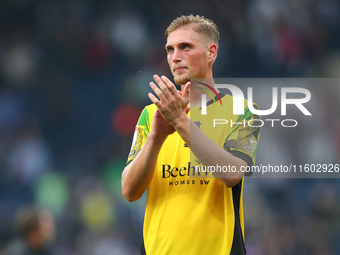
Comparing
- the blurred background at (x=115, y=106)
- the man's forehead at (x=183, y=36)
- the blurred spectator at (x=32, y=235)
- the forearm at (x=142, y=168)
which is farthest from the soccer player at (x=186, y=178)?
the blurred background at (x=115, y=106)

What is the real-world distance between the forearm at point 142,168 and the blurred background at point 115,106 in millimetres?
3852

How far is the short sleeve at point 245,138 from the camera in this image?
2.05 metres

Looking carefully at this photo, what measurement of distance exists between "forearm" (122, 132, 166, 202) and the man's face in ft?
1.68

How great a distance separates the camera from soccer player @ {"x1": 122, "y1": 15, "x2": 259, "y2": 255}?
1866mm

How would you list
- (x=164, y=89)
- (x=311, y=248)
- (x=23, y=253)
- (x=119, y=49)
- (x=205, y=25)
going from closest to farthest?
1. (x=164, y=89)
2. (x=205, y=25)
3. (x=23, y=253)
4. (x=311, y=248)
5. (x=119, y=49)

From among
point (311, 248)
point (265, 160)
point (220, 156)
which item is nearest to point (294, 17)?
point (265, 160)

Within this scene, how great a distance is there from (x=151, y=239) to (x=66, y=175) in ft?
14.9

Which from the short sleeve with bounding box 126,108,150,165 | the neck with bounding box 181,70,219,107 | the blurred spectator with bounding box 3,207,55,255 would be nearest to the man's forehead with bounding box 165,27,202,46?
the neck with bounding box 181,70,219,107

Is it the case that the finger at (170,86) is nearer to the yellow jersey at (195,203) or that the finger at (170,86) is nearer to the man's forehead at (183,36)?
the yellow jersey at (195,203)

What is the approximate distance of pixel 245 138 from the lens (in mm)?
2117

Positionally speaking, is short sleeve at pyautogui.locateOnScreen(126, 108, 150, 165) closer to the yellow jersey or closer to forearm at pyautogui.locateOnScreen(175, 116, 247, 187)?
the yellow jersey

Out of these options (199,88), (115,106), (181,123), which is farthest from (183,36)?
(115,106)

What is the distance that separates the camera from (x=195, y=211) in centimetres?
201

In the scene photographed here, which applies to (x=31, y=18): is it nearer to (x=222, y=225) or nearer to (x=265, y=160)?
(x=265, y=160)
